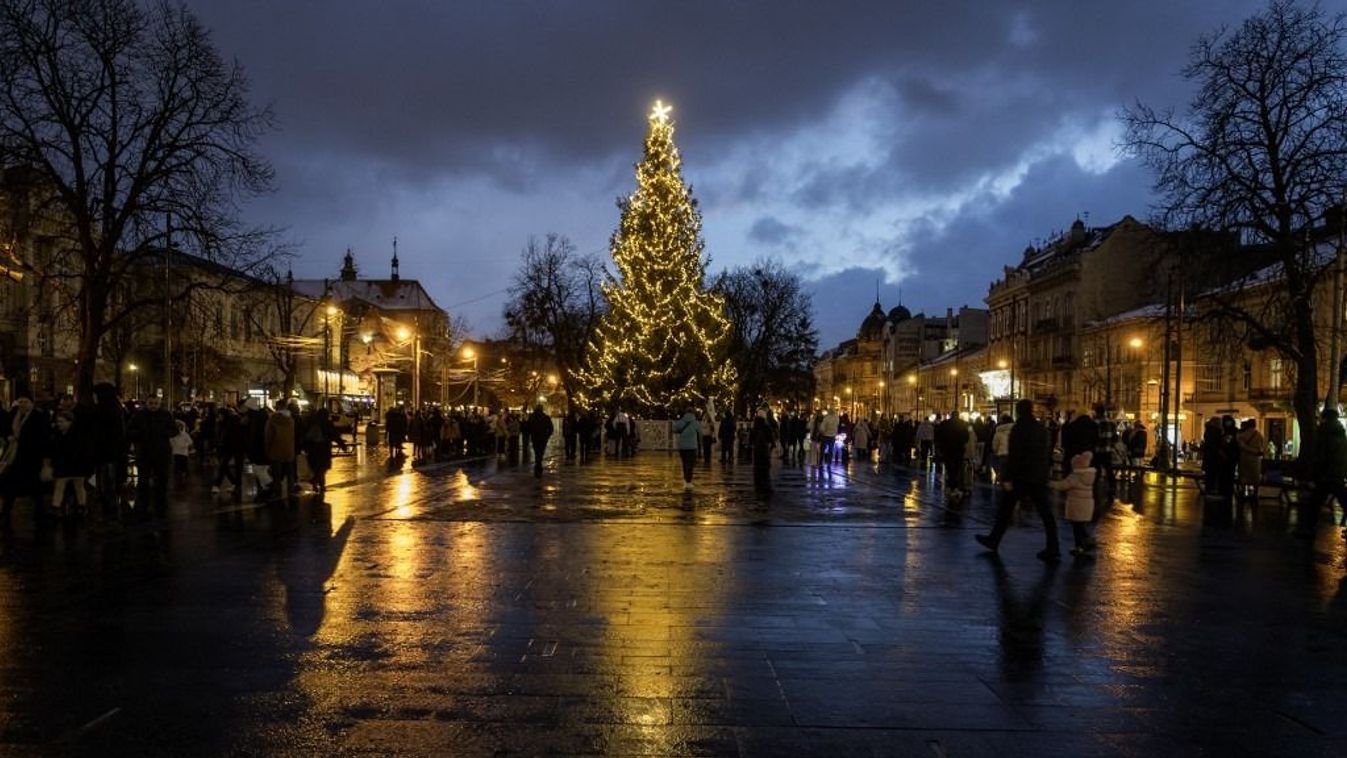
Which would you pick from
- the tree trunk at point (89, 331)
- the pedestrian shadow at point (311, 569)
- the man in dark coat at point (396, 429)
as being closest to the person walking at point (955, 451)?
the pedestrian shadow at point (311, 569)

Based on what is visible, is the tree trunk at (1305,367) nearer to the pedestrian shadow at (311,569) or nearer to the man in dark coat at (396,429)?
the pedestrian shadow at (311,569)

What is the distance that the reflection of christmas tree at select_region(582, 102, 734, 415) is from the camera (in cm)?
4547

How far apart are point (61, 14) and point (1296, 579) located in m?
24.4

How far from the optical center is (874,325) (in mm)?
165375

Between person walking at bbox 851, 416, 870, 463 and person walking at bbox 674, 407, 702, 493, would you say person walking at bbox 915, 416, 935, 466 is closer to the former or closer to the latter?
person walking at bbox 851, 416, 870, 463

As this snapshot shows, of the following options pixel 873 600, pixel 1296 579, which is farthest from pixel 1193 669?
pixel 1296 579

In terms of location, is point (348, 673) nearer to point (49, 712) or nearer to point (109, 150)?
point (49, 712)

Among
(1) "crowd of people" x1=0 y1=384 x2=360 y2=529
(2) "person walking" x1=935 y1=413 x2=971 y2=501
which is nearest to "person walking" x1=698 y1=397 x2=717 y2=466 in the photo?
(2) "person walking" x1=935 y1=413 x2=971 y2=501

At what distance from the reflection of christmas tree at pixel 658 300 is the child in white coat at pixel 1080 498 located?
107 ft

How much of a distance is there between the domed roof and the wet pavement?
15012 cm

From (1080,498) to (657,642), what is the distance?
7.19 meters

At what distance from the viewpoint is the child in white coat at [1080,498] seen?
42.4 feet

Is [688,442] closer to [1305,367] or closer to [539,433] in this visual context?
[539,433]

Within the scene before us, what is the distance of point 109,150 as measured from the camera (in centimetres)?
2445
